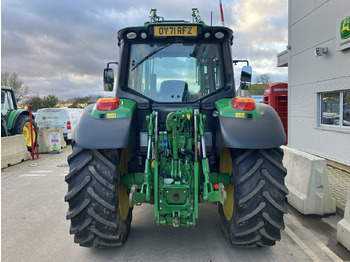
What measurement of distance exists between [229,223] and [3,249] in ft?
9.70

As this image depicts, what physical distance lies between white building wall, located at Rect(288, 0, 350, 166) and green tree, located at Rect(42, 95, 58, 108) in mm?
35773

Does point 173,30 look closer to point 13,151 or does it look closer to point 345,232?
point 345,232

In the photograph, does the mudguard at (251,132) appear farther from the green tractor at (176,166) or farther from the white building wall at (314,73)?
the white building wall at (314,73)

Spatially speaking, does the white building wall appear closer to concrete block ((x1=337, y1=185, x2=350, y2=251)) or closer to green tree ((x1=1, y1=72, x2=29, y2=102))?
concrete block ((x1=337, y1=185, x2=350, y2=251))

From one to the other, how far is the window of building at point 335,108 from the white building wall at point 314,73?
153mm

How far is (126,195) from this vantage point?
13.1 feet

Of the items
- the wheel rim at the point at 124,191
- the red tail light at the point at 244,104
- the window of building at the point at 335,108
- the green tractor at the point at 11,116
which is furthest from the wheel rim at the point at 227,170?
the green tractor at the point at 11,116

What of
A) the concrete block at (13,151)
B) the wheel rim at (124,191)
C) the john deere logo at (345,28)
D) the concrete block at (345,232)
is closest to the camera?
the concrete block at (345,232)

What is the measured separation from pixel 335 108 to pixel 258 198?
6.92m

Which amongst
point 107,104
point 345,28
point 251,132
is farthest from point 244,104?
point 345,28

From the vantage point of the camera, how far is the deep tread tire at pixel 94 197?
325cm

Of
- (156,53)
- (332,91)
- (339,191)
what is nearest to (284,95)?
(332,91)

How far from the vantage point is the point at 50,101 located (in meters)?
40.2

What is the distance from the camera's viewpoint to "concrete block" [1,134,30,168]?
948 cm
